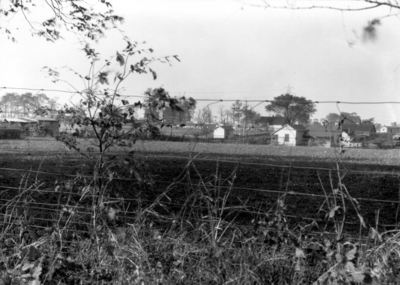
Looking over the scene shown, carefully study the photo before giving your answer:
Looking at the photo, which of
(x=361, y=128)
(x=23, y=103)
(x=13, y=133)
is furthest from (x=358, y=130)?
(x=13, y=133)

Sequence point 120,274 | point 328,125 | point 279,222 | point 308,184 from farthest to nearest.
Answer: point 308,184
point 328,125
point 279,222
point 120,274

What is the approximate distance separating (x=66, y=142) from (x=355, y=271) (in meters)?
→ 2.74

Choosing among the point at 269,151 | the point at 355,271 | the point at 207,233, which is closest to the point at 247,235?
the point at 207,233

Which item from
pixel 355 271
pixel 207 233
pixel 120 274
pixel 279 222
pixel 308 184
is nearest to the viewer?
pixel 355 271

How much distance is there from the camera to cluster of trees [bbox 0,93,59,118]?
4.25 meters

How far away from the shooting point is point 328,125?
396 cm

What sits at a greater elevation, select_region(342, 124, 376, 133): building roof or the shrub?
select_region(342, 124, 376, 133): building roof

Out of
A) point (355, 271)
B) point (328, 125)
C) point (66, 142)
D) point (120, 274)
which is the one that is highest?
point (328, 125)

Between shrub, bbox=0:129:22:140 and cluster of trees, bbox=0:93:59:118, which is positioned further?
shrub, bbox=0:129:22:140

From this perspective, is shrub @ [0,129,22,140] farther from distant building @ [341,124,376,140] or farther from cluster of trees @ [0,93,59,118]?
distant building @ [341,124,376,140]

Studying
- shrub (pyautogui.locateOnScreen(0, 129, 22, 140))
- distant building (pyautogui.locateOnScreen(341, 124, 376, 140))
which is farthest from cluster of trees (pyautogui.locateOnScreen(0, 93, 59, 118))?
distant building (pyautogui.locateOnScreen(341, 124, 376, 140))

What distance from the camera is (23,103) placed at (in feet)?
15.8

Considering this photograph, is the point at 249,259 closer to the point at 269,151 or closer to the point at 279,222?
the point at 279,222

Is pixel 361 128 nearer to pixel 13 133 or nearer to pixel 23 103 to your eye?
pixel 23 103
